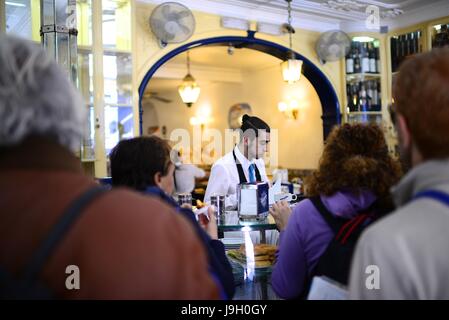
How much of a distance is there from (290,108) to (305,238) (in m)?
7.62

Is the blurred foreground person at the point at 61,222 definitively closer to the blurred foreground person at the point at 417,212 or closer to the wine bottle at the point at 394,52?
the blurred foreground person at the point at 417,212

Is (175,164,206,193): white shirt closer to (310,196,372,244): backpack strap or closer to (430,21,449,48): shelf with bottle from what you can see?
(310,196,372,244): backpack strap

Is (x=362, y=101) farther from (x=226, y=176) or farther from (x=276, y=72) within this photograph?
(x=226, y=176)

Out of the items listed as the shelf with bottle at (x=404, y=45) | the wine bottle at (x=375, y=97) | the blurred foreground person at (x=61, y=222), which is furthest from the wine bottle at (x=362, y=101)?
the blurred foreground person at (x=61, y=222)

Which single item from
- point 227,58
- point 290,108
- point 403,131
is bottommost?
point 403,131

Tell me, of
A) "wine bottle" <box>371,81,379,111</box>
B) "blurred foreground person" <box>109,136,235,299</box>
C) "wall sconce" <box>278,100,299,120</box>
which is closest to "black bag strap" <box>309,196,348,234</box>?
"blurred foreground person" <box>109,136,235,299</box>

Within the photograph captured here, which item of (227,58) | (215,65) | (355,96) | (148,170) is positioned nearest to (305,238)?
(148,170)

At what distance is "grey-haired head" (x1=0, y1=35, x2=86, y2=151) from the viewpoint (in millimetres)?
806

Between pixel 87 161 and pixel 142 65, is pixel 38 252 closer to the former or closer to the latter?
pixel 87 161

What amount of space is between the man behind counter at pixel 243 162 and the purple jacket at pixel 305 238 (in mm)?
1747

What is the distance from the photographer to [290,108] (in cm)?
898

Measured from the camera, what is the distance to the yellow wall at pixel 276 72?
16.4 feet

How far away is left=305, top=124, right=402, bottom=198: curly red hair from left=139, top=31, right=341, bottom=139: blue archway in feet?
12.3

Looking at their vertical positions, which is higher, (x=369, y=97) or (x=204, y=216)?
(x=369, y=97)
